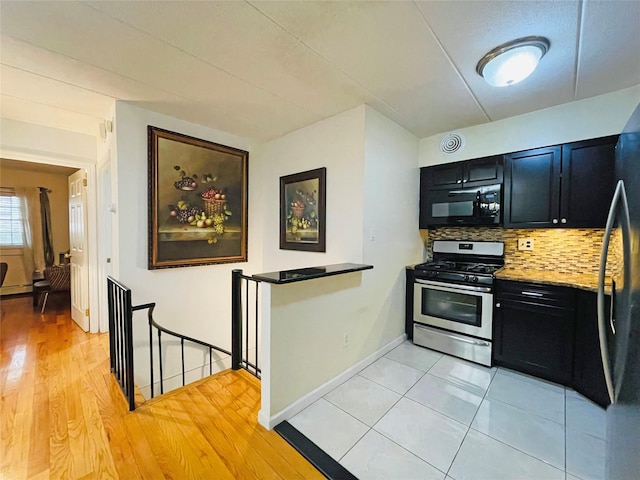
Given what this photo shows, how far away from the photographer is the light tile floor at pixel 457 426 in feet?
4.74

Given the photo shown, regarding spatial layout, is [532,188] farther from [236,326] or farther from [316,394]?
[236,326]

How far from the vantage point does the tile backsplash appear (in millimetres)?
2396

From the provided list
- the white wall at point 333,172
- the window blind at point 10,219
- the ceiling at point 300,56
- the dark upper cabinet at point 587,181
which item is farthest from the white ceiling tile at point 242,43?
the window blind at point 10,219

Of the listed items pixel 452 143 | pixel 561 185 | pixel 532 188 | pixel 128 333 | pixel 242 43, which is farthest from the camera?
pixel 452 143

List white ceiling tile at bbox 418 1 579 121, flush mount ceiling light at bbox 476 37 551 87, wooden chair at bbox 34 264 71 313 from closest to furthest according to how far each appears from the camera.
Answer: white ceiling tile at bbox 418 1 579 121 → flush mount ceiling light at bbox 476 37 551 87 → wooden chair at bbox 34 264 71 313

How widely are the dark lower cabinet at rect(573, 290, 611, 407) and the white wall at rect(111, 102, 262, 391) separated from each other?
11.2 ft

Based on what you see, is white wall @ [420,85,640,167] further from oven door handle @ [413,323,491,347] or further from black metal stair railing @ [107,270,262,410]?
black metal stair railing @ [107,270,262,410]

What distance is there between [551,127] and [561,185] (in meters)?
0.55

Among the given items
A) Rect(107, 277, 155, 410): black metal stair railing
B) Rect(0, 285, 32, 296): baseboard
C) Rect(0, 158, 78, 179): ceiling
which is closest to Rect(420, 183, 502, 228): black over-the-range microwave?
Rect(107, 277, 155, 410): black metal stair railing

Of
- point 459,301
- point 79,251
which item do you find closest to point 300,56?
point 459,301

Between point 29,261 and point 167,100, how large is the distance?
527cm

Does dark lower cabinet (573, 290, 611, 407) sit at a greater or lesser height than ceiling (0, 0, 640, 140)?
lesser

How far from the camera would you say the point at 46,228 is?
16.6 feet

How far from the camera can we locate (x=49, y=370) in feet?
7.68
